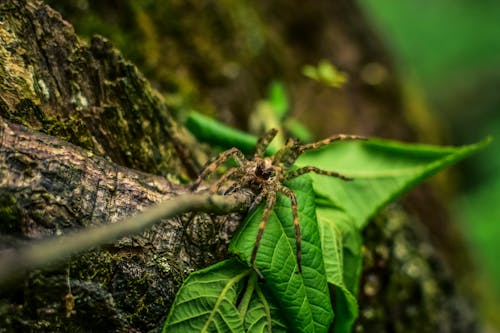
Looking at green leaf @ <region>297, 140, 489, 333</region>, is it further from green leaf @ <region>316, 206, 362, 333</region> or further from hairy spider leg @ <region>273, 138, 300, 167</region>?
hairy spider leg @ <region>273, 138, 300, 167</region>

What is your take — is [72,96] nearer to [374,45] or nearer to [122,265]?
[122,265]

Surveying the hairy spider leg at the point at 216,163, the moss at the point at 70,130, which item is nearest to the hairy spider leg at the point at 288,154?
the hairy spider leg at the point at 216,163

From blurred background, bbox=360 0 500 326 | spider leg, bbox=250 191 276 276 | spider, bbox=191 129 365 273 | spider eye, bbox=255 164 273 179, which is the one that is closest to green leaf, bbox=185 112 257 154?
spider, bbox=191 129 365 273

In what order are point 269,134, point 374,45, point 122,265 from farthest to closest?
1. point 374,45
2. point 269,134
3. point 122,265

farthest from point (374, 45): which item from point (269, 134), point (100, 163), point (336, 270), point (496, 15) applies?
point (496, 15)

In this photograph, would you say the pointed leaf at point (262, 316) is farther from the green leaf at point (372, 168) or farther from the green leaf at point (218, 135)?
the green leaf at point (218, 135)

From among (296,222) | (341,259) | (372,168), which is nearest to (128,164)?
(296,222)
